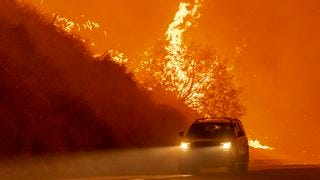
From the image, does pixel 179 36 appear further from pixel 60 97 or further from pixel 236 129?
pixel 236 129

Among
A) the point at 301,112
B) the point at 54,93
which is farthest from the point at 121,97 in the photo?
the point at 301,112

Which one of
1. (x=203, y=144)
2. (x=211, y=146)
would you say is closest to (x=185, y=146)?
(x=203, y=144)

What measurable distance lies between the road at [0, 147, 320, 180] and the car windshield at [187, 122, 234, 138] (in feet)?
4.40

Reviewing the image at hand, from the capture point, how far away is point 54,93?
4203 cm

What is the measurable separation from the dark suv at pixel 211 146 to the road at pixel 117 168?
0.52 metres

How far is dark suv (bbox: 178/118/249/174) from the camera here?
107 ft

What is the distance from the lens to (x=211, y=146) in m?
32.8

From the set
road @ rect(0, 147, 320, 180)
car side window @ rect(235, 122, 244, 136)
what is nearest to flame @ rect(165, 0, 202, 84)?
road @ rect(0, 147, 320, 180)

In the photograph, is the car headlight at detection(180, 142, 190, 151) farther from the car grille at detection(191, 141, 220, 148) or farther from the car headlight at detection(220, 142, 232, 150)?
the car headlight at detection(220, 142, 232, 150)

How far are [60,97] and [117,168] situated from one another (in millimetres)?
4511

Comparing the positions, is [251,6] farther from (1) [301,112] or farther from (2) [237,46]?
(1) [301,112]

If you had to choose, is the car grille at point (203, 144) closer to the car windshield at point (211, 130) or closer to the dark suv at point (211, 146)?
the dark suv at point (211, 146)

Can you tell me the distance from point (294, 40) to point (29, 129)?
126 metres

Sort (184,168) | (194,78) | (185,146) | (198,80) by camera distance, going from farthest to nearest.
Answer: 1. (198,80)
2. (194,78)
3. (184,168)
4. (185,146)
